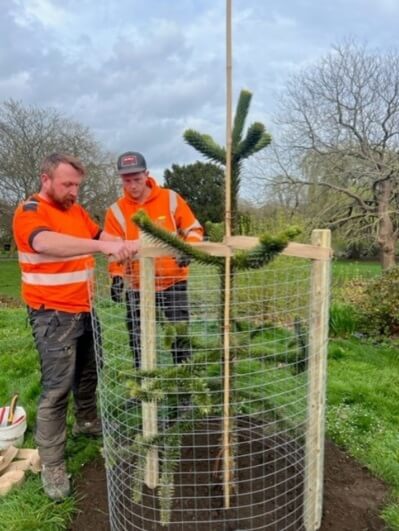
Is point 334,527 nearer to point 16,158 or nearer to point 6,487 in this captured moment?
point 6,487

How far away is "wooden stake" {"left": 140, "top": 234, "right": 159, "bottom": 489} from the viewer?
2557 millimetres

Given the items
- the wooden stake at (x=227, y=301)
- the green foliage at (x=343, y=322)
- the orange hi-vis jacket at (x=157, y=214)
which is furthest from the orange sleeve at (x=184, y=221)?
the green foliage at (x=343, y=322)

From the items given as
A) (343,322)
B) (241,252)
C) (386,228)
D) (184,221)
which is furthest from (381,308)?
(386,228)

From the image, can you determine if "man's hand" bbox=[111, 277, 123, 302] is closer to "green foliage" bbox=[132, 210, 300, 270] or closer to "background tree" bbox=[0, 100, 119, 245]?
"green foliage" bbox=[132, 210, 300, 270]

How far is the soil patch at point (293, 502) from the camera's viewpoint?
103 inches

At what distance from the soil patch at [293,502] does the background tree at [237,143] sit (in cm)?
148

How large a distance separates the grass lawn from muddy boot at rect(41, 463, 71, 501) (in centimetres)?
6

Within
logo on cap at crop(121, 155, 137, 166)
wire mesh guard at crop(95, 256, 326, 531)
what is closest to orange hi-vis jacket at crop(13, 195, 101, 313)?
wire mesh guard at crop(95, 256, 326, 531)

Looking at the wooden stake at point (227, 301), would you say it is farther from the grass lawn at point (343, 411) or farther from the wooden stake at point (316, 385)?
the grass lawn at point (343, 411)

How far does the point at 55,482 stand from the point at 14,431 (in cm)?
79

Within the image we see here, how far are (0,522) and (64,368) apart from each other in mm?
939

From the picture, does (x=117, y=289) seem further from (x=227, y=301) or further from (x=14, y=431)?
(x=14, y=431)

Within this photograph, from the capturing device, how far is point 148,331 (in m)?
2.62

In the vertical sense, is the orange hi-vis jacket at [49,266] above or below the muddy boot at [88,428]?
above
